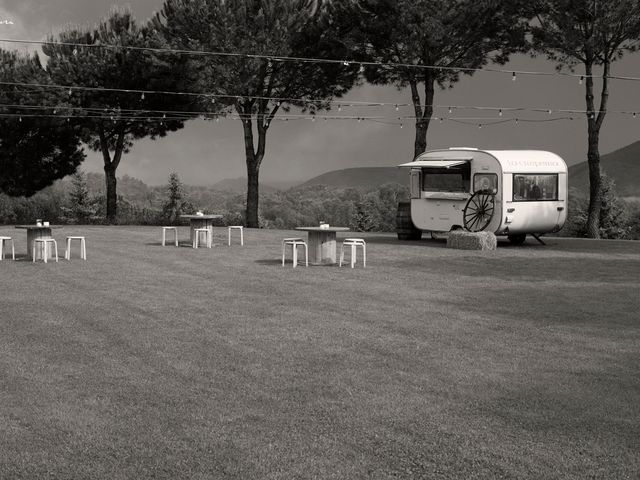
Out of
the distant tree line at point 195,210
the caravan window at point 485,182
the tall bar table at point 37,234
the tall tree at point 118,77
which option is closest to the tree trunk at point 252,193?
the distant tree line at point 195,210

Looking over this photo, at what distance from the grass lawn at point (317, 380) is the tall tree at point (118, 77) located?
22343mm

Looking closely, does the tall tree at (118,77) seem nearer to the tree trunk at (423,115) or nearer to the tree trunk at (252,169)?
the tree trunk at (252,169)

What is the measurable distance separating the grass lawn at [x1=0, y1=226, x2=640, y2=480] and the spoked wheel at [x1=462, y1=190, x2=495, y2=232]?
7762mm

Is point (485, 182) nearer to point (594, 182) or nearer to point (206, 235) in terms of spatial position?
point (206, 235)

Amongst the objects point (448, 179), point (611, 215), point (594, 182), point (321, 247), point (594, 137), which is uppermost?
point (594, 137)

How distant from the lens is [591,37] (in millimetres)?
25828

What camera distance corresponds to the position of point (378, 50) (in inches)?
1185

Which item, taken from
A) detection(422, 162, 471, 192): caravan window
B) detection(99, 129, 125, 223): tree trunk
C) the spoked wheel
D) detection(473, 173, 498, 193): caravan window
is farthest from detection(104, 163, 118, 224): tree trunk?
detection(473, 173, 498, 193): caravan window

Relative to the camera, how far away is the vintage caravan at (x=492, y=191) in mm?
19812

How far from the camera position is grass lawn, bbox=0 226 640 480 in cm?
435

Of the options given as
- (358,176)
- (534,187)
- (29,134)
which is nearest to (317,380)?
(534,187)

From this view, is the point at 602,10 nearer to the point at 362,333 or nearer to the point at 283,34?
the point at 283,34

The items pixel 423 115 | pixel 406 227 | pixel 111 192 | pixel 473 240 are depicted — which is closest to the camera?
pixel 473 240

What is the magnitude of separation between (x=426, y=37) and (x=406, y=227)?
326 inches
